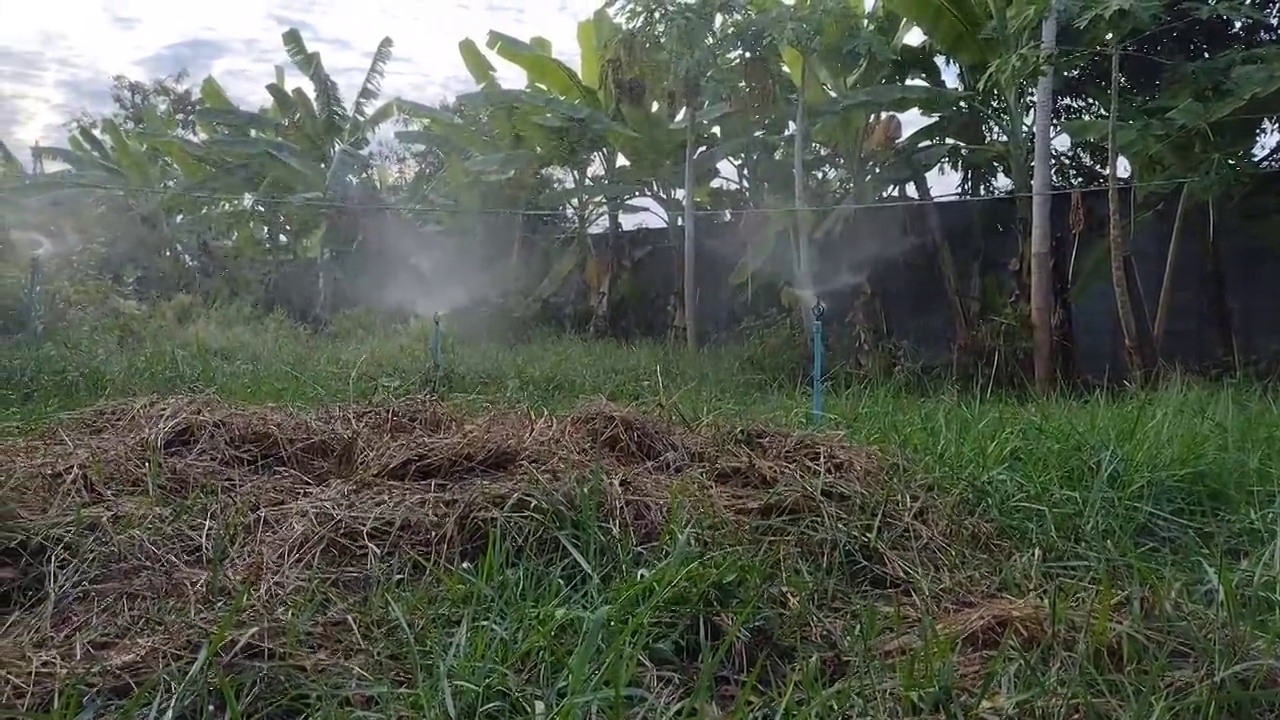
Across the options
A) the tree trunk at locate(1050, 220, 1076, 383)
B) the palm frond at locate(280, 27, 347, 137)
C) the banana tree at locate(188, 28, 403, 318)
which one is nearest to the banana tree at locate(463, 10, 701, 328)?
the banana tree at locate(188, 28, 403, 318)

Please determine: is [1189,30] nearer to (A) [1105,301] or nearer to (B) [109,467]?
(A) [1105,301]

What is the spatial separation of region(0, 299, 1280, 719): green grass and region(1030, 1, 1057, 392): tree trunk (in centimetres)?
237

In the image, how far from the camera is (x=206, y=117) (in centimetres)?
827

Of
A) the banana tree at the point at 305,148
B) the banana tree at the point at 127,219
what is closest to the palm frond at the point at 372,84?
the banana tree at the point at 305,148

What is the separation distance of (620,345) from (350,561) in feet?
16.4

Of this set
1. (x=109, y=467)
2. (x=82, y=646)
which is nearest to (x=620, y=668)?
(x=82, y=646)

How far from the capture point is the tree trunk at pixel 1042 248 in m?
6.09

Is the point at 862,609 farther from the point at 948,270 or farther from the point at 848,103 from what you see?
the point at 948,270

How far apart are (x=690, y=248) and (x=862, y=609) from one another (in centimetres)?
557

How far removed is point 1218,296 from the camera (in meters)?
6.18

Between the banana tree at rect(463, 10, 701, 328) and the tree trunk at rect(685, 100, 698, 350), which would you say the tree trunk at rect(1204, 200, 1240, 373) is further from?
the banana tree at rect(463, 10, 701, 328)

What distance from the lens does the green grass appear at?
185 centimetres

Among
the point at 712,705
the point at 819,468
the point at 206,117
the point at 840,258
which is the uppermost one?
the point at 206,117

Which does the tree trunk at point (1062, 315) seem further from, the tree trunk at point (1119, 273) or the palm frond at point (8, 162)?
the palm frond at point (8, 162)
